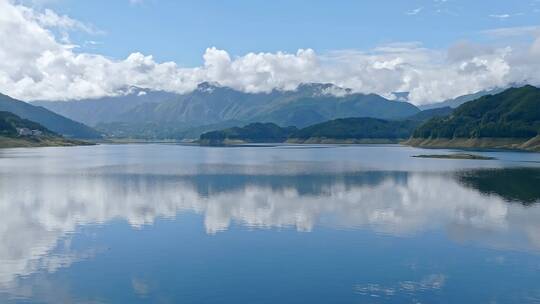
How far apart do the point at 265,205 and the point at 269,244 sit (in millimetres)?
31194

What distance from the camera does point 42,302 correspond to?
1593 inches

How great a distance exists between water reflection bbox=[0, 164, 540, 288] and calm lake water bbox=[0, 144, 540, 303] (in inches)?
12.5

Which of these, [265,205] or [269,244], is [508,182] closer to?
[265,205]

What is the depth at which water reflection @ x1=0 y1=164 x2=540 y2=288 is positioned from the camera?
213ft

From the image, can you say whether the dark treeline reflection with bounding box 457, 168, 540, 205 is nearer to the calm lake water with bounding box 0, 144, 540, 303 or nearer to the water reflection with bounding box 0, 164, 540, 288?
the water reflection with bounding box 0, 164, 540, 288

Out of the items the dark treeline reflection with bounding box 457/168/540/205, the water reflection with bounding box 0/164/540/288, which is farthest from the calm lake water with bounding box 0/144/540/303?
the dark treeline reflection with bounding box 457/168/540/205

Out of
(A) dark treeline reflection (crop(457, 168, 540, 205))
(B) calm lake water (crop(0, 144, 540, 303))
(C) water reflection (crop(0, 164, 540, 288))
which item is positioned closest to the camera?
(B) calm lake water (crop(0, 144, 540, 303))

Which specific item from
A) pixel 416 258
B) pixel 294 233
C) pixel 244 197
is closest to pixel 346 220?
pixel 294 233

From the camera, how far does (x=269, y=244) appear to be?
199 feet

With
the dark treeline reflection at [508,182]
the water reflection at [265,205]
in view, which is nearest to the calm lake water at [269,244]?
the water reflection at [265,205]

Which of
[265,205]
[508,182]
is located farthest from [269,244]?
[508,182]

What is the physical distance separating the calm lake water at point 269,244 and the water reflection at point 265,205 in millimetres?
316

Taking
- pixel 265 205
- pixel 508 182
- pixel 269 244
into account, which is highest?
pixel 508 182

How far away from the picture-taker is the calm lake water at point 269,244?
43531mm
